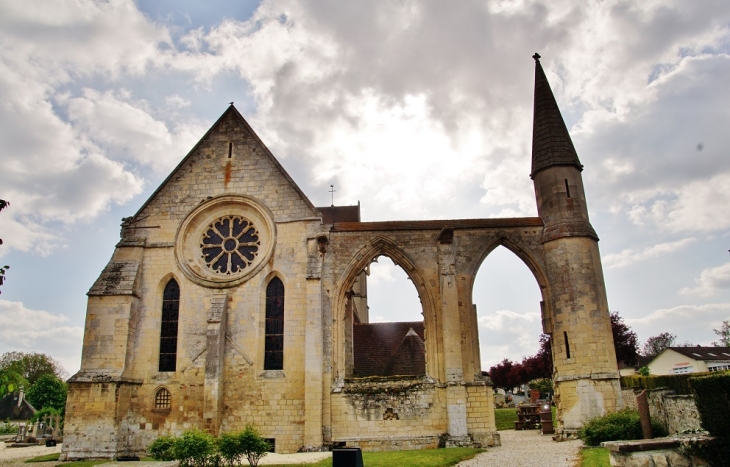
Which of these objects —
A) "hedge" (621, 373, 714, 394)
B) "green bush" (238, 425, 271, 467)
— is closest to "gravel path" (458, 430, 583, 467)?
"hedge" (621, 373, 714, 394)

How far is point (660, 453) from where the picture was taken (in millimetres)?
8094

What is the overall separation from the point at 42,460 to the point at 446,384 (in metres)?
11.7

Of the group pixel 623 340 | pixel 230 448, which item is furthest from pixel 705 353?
pixel 230 448

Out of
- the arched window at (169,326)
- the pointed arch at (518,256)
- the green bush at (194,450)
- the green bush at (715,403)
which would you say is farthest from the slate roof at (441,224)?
the green bush at (715,403)

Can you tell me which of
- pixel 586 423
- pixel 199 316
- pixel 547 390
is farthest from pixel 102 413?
pixel 547 390

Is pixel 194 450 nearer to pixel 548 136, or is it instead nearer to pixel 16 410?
pixel 548 136

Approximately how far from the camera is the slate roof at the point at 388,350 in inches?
808

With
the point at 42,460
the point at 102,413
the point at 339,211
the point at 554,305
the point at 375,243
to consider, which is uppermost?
the point at 339,211

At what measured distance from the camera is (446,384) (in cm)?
1589

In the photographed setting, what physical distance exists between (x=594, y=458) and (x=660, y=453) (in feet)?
9.51

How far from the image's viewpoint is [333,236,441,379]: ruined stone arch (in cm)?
1672

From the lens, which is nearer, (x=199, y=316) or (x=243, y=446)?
(x=243, y=446)

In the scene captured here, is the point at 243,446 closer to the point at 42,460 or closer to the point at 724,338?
the point at 42,460

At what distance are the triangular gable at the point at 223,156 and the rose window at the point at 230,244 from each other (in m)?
1.06
